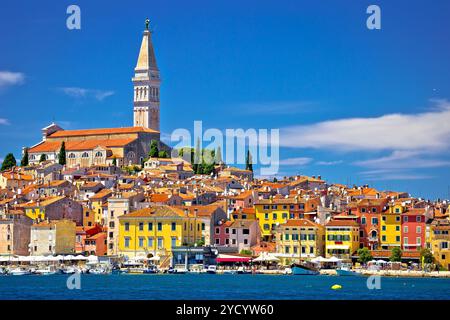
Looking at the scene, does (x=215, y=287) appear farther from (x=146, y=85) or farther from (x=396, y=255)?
(x=146, y=85)

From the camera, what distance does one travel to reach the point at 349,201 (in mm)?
50156

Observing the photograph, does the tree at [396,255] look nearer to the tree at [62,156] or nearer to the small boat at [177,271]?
the small boat at [177,271]

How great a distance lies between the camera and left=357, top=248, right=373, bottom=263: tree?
138 feet

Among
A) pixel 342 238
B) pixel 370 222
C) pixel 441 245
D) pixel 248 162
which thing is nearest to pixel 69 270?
pixel 342 238

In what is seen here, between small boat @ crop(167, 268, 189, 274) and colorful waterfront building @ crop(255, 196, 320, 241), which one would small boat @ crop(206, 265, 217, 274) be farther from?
colorful waterfront building @ crop(255, 196, 320, 241)

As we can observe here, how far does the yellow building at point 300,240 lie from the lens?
43.4 m

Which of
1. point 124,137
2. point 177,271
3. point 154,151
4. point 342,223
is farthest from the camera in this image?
point 124,137

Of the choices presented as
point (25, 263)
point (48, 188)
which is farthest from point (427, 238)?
point (48, 188)

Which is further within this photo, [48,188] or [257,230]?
[48,188]

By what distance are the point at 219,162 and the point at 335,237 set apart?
3149 centimetres

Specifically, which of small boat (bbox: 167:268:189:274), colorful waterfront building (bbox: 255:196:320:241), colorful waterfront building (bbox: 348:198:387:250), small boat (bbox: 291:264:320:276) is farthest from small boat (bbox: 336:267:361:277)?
small boat (bbox: 167:268:189:274)

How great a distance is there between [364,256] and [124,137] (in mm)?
39284

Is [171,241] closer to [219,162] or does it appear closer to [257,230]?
[257,230]

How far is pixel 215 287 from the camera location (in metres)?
33.2
